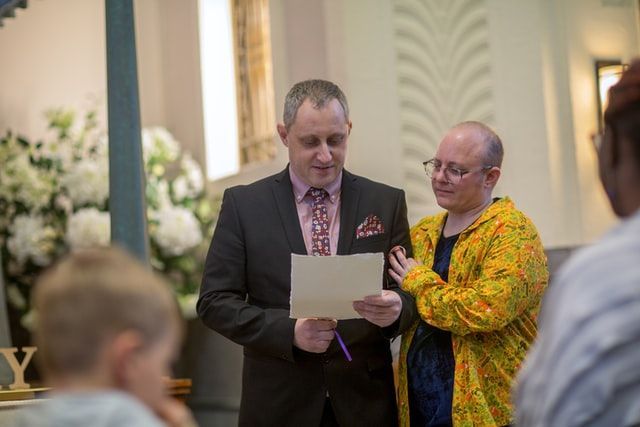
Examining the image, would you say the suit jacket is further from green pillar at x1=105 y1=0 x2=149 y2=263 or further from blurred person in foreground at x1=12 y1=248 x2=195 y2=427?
blurred person in foreground at x1=12 y1=248 x2=195 y2=427

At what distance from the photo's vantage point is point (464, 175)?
340cm

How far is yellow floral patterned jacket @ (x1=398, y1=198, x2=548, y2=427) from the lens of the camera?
126 inches

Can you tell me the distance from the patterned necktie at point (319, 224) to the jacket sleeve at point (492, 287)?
11.2 inches

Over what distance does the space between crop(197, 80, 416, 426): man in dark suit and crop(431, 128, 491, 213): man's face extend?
6.9 inches

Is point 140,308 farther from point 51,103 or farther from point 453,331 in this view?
point 51,103

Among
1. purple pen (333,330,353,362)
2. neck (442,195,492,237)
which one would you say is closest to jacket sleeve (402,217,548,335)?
neck (442,195,492,237)

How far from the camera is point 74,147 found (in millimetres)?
6609

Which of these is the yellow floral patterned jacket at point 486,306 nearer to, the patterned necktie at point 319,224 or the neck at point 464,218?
the neck at point 464,218

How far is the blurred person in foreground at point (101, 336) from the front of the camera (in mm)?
1607

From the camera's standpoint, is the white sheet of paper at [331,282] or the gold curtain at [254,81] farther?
the gold curtain at [254,81]

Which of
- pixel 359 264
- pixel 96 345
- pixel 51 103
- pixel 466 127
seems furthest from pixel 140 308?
pixel 51 103

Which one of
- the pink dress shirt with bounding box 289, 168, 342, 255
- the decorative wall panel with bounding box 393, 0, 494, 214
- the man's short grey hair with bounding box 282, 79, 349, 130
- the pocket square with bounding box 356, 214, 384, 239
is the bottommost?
the pocket square with bounding box 356, 214, 384, 239

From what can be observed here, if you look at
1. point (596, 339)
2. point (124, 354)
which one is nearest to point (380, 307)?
point (596, 339)

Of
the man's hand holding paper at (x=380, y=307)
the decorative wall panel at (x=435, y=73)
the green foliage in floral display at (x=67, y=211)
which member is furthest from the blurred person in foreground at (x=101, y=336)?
the green foliage in floral display at (x=67, y=211)
